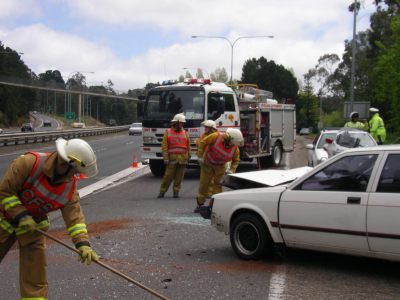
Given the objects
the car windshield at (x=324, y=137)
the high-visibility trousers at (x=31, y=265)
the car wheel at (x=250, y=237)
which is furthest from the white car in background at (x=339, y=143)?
the high-visibility trousers at (x=31, y=265)

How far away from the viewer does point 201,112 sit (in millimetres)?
15820

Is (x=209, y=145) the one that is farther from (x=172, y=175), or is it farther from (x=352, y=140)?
(x=352, y=140)

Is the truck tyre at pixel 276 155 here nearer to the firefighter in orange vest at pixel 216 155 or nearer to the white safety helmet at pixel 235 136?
the firefighter in orange vest at pixel 216 155

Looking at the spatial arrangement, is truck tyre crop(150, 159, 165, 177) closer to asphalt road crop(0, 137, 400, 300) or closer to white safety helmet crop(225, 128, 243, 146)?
white safety helmet crop(225, 128, 243, 146)

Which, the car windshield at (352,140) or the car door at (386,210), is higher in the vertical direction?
the car windshield at (352,140)

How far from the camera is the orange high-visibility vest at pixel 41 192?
428 centimetres

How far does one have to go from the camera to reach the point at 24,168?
4238 mm

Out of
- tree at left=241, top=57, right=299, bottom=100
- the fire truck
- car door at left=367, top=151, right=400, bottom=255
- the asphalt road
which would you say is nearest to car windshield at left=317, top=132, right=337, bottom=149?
the fire truck

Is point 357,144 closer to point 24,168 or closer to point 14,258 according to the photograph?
point 14,258

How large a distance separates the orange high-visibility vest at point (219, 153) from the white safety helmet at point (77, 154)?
564 centimetres

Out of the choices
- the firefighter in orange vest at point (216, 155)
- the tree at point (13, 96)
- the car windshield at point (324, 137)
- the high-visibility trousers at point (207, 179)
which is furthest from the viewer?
the tree at point (13, 96)

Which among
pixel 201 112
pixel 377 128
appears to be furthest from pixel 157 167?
pixel 377 128

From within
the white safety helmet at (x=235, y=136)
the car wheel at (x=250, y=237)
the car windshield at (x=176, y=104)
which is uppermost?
the car windshield at (x=176, y=104)

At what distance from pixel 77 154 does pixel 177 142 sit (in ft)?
26.3
